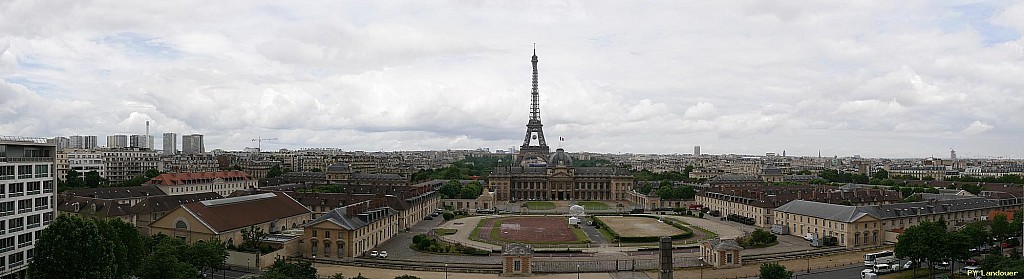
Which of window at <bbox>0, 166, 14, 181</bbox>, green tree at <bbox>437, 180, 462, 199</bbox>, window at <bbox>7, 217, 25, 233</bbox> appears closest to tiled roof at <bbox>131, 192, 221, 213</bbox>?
window at <bbox>7, 217, 25, 233</bbox>

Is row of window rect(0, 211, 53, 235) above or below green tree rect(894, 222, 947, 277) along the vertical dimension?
above

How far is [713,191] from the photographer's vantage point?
332 ft

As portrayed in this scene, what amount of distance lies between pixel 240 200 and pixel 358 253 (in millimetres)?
16467

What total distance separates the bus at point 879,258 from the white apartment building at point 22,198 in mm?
57643

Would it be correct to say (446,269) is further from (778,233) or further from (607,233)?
(778,233)

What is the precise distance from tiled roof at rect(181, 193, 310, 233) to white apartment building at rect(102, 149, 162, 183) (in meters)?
73.9

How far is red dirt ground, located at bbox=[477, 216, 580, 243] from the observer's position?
7006 centimetres

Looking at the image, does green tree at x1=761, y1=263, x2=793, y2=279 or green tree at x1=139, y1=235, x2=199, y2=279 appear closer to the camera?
green tree at x1=139, y1=235, x2=199, y2=279

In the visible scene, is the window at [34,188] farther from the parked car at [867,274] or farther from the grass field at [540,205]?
the grass field at [540,205]

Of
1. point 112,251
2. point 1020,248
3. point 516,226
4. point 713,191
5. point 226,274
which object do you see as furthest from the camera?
point 713,191

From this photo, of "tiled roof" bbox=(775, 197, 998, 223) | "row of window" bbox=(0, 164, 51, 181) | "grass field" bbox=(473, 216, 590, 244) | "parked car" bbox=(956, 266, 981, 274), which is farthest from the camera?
"grass field" bbox=(473, 216, 590, 244)

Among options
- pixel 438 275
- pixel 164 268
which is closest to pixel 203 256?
pixel 164 268

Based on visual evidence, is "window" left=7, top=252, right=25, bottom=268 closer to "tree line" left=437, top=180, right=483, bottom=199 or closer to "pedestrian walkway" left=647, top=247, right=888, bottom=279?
"pedestrian walkway" left=647, top=247, right=888, bottom=279

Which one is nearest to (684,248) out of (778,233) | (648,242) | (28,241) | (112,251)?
(648,242)
